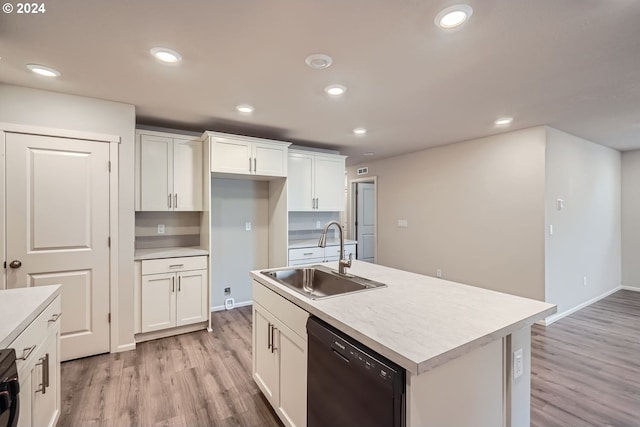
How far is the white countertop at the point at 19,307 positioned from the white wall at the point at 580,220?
178 inches

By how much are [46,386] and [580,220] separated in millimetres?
5714

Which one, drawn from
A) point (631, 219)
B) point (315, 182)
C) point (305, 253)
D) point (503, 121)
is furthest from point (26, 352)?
point (631, 219)

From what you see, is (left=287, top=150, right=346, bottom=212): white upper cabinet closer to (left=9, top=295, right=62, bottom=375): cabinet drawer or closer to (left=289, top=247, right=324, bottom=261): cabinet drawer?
(left=289, top=247, right=324, bottom=261): cabinet drawer

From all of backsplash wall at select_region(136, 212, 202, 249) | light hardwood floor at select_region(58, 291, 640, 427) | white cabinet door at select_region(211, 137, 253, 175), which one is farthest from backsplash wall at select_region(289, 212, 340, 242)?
light hardwood floor at select_region(58, 291, 640, 427)

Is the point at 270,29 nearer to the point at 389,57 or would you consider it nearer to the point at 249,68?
the point at 249,68

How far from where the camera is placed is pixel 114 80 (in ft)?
7.52

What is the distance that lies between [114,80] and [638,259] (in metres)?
7.66

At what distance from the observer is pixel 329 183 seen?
445 centimetres

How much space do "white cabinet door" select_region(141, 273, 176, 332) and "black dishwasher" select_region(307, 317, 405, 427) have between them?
2250 mm

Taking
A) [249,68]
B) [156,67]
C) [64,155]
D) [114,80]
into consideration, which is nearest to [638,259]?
[249,68]

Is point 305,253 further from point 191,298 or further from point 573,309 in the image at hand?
point 573,309

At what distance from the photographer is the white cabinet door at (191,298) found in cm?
319

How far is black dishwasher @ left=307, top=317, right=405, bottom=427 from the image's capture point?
3.30 ft

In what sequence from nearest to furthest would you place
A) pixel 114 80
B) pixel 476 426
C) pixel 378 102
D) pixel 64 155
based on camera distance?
1. pixel 476 426
2. pixel 114 80
3. pixel 64 155
4. pixel 378 102
